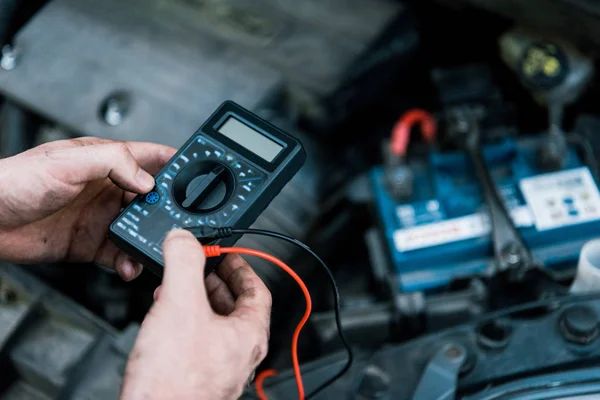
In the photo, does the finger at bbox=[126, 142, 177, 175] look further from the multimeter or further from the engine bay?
the engine bay

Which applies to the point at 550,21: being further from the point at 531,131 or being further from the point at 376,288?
the point at 376,288

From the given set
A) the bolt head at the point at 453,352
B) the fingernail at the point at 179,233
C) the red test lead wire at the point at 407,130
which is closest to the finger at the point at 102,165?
the fingernail at the point at 179,233

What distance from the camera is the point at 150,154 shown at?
94cm

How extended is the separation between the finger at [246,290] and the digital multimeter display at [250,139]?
129 millimetres

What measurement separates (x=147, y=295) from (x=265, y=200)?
0.47 metres

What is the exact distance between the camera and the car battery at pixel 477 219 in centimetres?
113

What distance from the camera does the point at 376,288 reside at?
1248 mm

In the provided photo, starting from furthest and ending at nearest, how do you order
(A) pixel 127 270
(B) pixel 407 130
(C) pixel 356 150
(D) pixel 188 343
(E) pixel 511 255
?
(C) pixel 356 150 → (B) pixel 407 130 → (E) pixel 511 255 → (A) pixel 127 270 → (D) pixel 188 343

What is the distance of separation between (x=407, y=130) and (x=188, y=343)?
68 cm

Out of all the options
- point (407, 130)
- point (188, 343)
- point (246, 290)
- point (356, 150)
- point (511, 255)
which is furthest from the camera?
point (356, 150)

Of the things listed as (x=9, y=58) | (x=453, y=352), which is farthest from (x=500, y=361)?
(x=9, y=58)

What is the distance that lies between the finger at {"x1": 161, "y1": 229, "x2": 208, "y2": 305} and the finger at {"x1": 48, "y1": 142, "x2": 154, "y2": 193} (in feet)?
0.43

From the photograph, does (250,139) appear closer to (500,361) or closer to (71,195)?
(71,195)

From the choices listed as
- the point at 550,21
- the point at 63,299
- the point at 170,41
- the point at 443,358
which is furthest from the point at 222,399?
the point at 550,21
